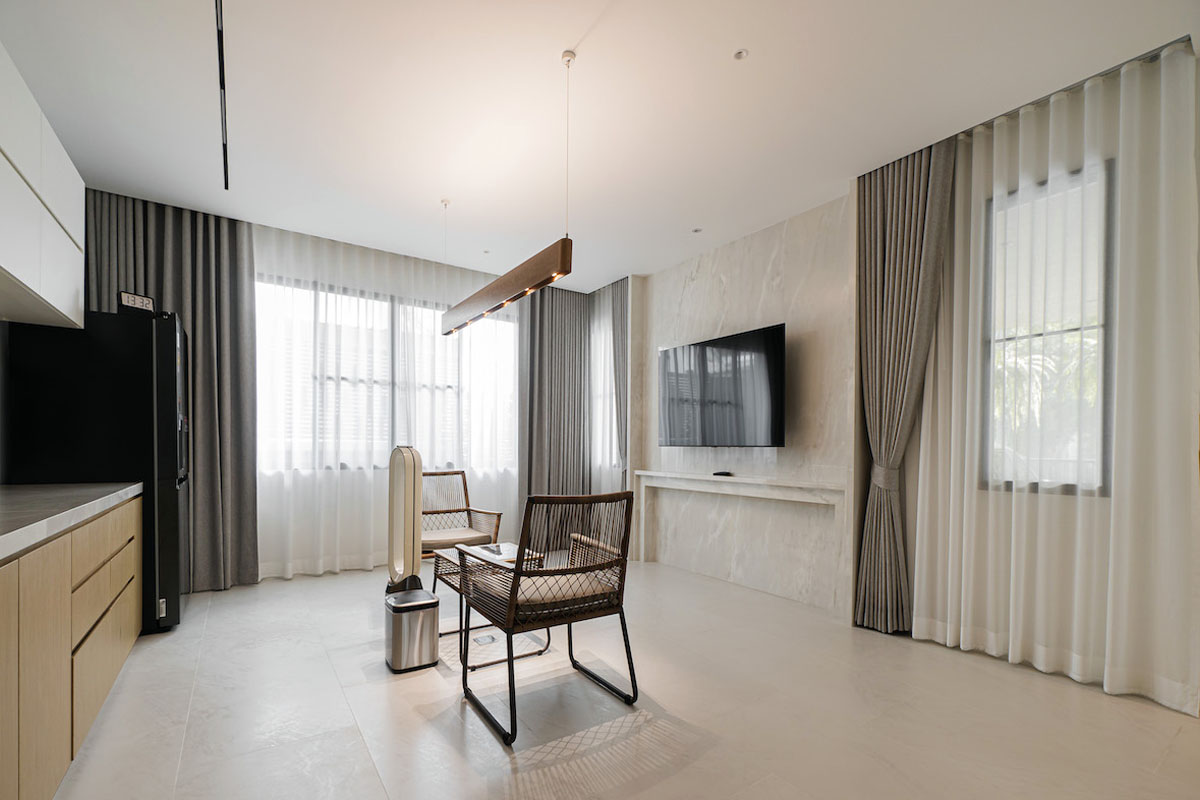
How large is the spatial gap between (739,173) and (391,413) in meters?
3.54

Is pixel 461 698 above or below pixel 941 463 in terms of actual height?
below

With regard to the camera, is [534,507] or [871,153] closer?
[534,507]

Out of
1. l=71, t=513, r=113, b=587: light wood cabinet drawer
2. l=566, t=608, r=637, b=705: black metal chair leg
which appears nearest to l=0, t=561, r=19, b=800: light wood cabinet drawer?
l=71, t=513, r=113, b=587: light wood cabinet drawer

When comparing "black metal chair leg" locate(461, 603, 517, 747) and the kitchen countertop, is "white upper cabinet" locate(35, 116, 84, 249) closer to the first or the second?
the kitchen countertop

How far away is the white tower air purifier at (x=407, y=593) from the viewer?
2746 millimetres

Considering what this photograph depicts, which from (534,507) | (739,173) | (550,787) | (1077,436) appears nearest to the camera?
(550,787)

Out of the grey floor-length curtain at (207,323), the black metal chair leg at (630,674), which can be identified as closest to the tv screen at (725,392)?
the black metal chair leg at (630,674)

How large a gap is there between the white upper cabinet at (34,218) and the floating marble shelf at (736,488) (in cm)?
408

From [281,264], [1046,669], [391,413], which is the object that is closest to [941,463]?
[1046,669]

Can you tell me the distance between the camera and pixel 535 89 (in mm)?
2689

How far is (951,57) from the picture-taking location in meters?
2.42

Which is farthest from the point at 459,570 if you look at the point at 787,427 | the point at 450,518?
the point at 787,427

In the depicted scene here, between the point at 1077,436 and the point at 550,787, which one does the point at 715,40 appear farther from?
the point at 550,787

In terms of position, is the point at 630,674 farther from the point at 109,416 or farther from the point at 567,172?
the point at 109,416
